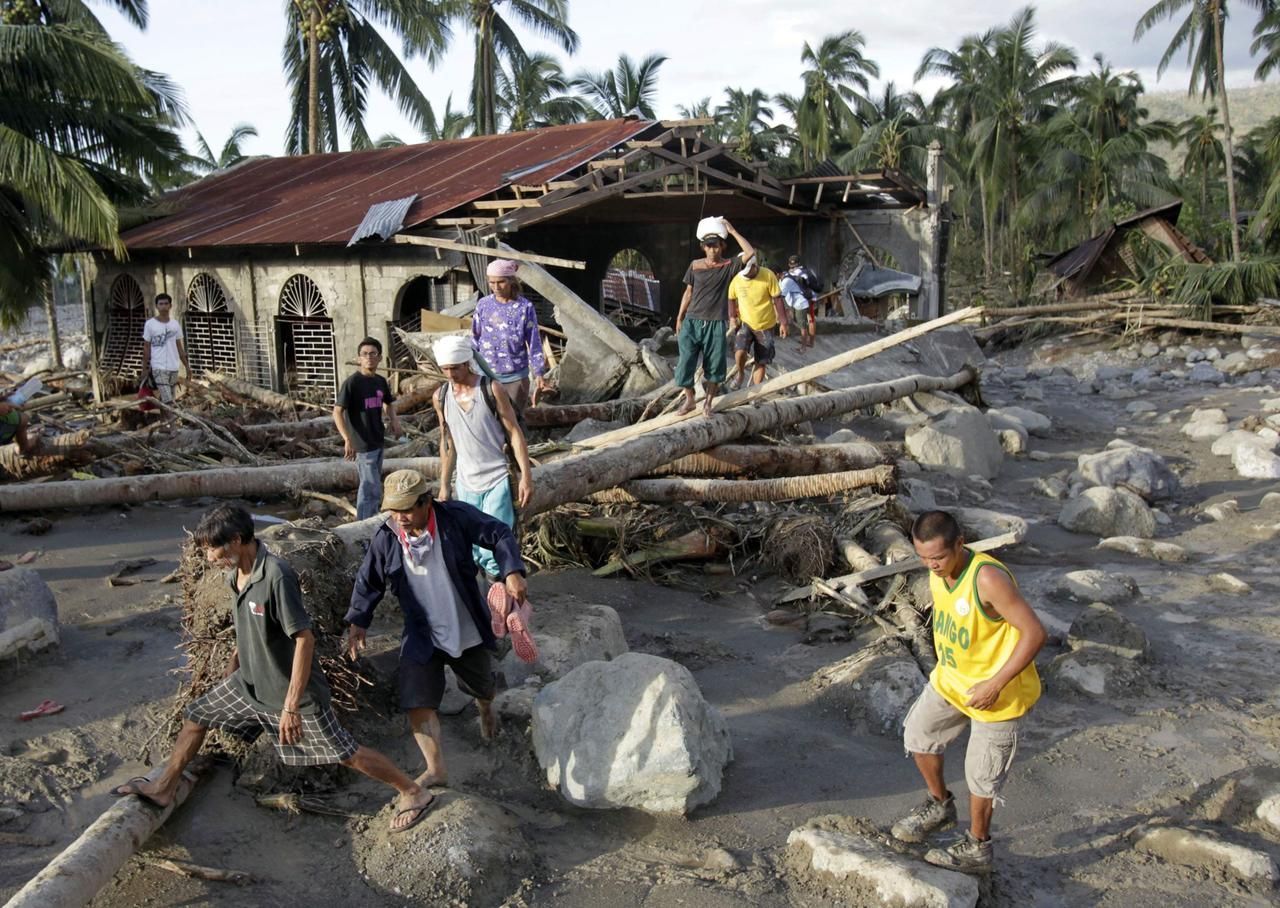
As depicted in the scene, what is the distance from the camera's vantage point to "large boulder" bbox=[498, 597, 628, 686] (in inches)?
223

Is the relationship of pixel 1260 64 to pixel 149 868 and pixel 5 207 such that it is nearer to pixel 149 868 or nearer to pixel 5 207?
pixel 5 207

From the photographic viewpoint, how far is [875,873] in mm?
3939

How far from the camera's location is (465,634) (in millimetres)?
4492

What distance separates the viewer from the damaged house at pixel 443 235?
14883mm

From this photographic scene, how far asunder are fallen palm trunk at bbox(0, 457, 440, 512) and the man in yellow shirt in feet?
9.50

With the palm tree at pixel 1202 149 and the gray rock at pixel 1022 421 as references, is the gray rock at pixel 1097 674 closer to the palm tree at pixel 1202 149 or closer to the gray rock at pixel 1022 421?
the gray rock at pixel 1022 421

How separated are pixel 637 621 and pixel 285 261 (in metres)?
12.2

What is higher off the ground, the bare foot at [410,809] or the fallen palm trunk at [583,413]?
the fallen palm trunk at [583,413]

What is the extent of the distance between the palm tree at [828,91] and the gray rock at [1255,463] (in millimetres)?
34380

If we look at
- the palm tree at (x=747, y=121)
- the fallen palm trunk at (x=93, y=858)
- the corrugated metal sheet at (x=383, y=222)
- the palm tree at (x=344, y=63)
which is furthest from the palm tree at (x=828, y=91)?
the fallen palm trunk at (x=93, y=858)

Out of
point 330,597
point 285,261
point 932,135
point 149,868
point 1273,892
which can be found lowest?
point 1273,892

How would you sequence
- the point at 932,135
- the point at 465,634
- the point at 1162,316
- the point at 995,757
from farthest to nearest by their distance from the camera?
the point at 932,135, the point at 1162,316, the point at 465,634, the point at 995,757

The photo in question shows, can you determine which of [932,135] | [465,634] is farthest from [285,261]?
[932,135]

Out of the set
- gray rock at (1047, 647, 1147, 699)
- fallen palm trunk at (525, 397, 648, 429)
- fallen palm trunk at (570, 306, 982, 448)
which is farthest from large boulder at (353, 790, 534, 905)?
fallen palm trunk at (525, 397, 648, 429)
